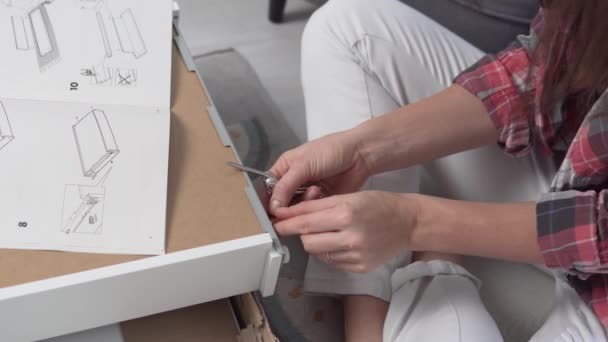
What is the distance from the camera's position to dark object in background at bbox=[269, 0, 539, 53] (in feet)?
3.45

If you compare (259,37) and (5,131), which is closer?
(5,131)

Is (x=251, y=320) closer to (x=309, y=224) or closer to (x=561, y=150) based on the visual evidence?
(x=309, y=224)

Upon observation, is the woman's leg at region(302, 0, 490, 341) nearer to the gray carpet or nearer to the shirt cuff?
the gray carpet

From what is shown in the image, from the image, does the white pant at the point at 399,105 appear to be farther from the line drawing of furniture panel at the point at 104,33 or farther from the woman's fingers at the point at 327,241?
the line drawing of furniture panel at the point at 104,33

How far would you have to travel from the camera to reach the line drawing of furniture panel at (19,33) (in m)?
0.77

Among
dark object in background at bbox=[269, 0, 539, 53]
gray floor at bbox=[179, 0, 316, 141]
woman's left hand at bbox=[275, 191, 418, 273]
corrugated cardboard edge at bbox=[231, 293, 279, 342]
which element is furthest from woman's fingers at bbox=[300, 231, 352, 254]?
gray floor at bbox=[179, 0, 316, 141]

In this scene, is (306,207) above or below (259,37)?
above

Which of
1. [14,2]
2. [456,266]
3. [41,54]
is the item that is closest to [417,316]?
[456,266]

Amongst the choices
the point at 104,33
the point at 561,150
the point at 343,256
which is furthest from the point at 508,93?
the point at 104,33

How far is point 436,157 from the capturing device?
877mm

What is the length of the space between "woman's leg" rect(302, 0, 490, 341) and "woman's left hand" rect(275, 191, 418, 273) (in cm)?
15

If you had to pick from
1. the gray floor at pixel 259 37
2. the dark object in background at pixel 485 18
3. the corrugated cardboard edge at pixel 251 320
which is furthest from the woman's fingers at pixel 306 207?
the gray floor at pixel 259 37

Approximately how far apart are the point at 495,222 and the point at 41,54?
24.6 inches

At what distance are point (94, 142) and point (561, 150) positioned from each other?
2.15ft
